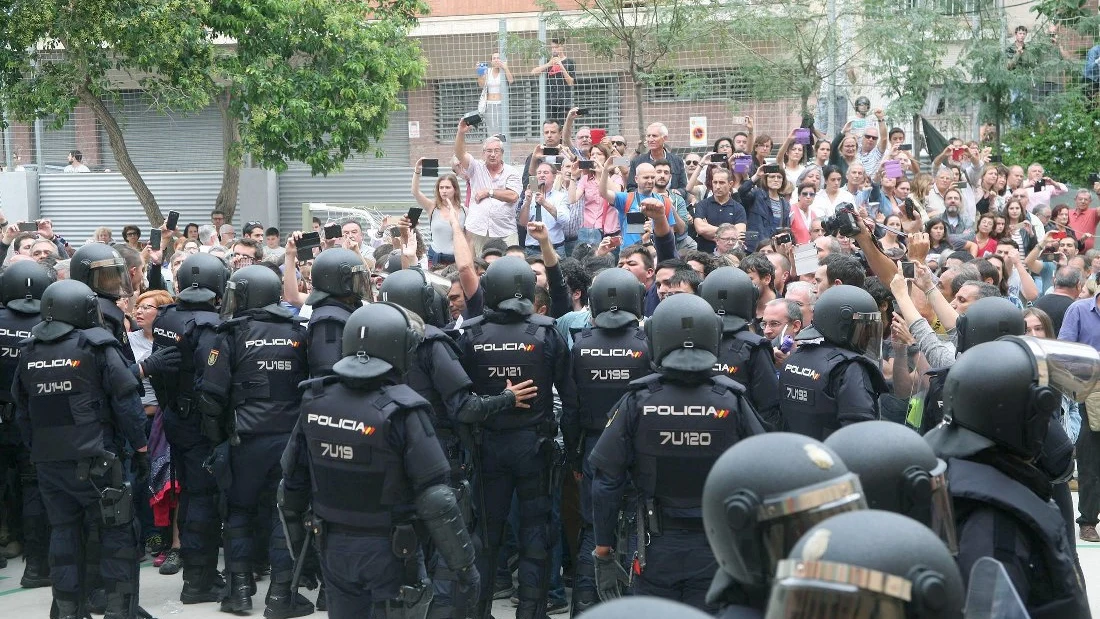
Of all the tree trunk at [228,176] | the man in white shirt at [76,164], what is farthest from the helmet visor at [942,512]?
the man in white shirt at [76,164]

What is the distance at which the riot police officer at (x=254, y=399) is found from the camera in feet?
23.7

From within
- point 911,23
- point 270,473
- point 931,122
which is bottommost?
point 270,473

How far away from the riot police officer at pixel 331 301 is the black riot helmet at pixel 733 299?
2.07m

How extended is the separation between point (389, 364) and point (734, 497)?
3031mm

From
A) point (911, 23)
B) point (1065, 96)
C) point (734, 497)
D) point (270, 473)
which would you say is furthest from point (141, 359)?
point (1065, 96)

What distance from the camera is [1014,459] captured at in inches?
141

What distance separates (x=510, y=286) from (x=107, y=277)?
2802 millimetres

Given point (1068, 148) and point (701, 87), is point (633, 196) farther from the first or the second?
point (1068, 148)

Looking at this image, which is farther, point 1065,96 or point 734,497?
point 1065,96

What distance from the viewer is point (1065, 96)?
19031mm

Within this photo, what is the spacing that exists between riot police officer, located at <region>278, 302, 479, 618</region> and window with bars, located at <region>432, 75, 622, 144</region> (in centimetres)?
956

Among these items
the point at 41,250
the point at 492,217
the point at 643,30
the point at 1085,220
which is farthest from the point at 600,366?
the point at 643,30

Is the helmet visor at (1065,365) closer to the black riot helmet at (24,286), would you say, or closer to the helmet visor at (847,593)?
the helmet visor at (847,593)

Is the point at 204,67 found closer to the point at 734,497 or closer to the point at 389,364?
the point at 389,364
